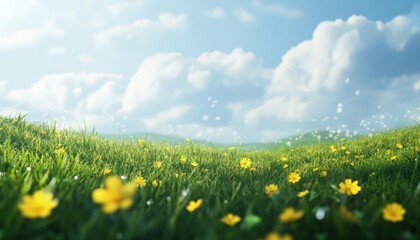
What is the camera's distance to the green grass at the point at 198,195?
75.9 inches

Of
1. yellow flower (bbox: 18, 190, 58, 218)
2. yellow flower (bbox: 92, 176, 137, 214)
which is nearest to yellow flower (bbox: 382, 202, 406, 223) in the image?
yellow flower (bbox: 92, 176, 137, 214)

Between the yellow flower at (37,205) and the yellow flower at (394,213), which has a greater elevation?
the yellow flower at (37,205)

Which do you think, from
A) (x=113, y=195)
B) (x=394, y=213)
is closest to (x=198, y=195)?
(x=394, y=213)

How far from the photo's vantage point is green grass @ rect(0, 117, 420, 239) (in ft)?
6.32

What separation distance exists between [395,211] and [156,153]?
4.92m

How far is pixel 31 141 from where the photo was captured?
240 inches

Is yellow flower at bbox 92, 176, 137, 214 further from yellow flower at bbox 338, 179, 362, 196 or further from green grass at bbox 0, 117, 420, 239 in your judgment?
yellow flower at bbox 338, 179, 362, 196

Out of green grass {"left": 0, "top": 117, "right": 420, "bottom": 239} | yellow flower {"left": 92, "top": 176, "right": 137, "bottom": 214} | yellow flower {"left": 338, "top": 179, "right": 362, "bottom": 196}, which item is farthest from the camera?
yellow flower {"left": 338, "top": 179, "right": 362, "bottom": 196}

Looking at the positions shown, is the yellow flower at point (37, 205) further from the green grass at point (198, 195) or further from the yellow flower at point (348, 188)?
the yellow flower at point (348, 188)

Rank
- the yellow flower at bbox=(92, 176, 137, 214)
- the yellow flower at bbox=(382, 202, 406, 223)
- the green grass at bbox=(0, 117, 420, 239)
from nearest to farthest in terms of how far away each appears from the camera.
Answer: the yellow flower at bbox=(92, 176, 137, 214) < the green grass at bbox=(0, 117, 420, 239) < the yellow flower at bbox=(382, 202, 406, 223)

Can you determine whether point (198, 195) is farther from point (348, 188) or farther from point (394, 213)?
point (394, 213)

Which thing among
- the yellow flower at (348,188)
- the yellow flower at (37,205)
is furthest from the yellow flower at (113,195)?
the yellow flower at (348,188)

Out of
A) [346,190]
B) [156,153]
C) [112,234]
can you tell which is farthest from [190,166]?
[112,234]

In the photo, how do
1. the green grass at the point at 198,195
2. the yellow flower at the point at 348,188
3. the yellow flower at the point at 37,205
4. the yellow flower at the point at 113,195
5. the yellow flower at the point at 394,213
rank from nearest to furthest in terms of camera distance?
the yellow flower at the point at 113,195 → the yellow flower at the point at 37,205 → the green grass at the point at 198,195 → the yellow flower at the point at 394,213 → the yellow flower at the point at 348,188
